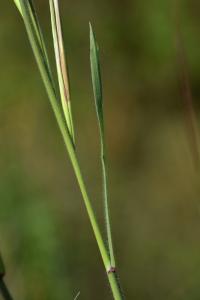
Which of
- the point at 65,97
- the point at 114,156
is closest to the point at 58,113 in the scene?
the point at 65,97

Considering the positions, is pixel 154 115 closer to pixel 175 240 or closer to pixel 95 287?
pixel 175 240

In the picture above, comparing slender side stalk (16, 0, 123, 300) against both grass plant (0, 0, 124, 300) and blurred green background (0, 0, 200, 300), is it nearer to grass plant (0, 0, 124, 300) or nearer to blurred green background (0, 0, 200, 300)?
grass plant (0, 0, 124, 300)

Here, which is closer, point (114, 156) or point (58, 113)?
point (58, 113)

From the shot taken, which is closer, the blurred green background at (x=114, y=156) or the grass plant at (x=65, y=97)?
the grass plant at (x=65, y=97)

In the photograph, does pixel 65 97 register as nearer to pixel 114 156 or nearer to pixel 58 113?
pixel 58 113

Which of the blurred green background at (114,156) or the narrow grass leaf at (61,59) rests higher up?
the narrow grass leaf at (61,59)

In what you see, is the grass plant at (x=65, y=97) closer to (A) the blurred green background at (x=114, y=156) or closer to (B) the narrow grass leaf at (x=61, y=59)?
(B) the narrow grass leaf at (x=61, y=59)

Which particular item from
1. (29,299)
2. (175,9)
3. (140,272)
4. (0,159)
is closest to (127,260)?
(140,272)

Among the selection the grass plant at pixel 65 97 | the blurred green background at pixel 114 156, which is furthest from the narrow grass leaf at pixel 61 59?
the blurred green background at pixel 114 156

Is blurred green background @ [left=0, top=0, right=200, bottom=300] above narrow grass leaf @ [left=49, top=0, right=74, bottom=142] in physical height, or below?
below

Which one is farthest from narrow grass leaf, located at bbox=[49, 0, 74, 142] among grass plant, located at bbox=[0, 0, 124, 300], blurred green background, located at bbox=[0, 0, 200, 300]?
blurred green background, located at bbox=[0, 0, 200, 300]
